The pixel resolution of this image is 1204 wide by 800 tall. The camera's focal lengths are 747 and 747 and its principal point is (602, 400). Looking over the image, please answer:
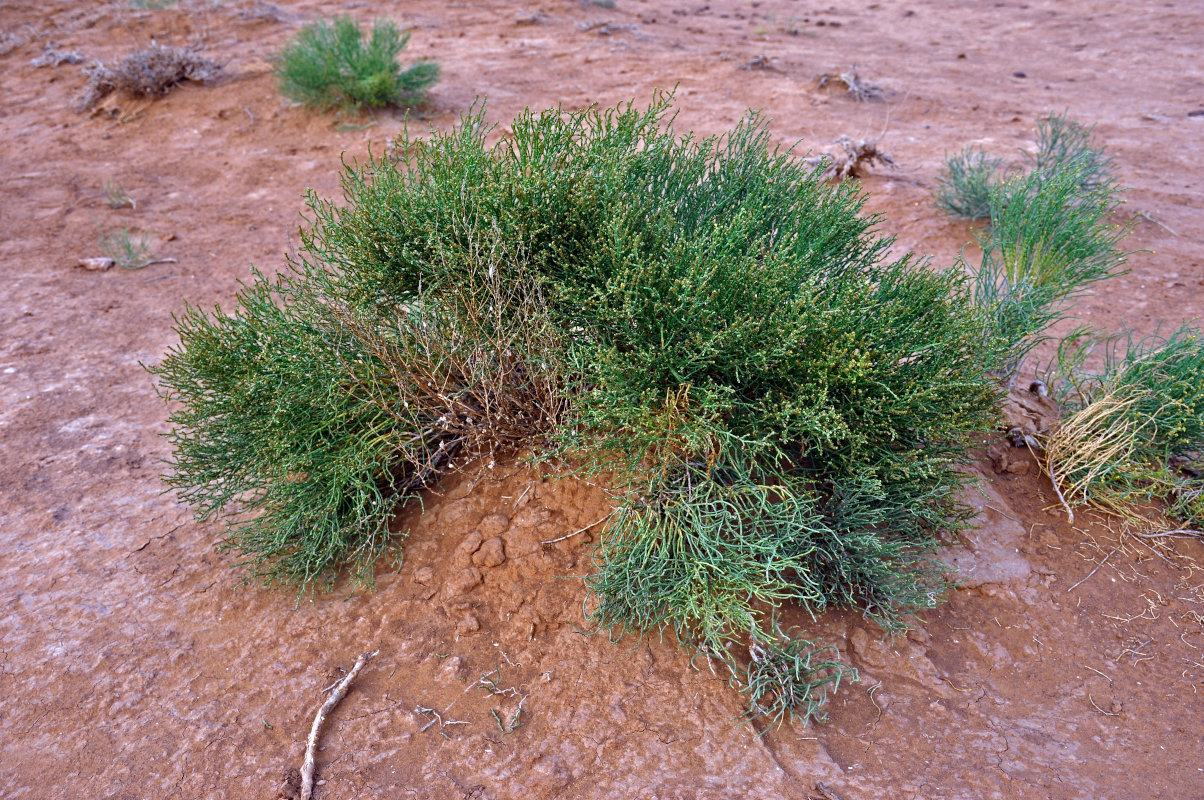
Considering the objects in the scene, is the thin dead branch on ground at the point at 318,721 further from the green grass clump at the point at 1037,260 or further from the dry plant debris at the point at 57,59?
the dry plant debris at the point at 57,59

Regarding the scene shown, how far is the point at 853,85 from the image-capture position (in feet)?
29.8

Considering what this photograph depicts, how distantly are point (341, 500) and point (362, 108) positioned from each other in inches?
266

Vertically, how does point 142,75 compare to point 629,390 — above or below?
below

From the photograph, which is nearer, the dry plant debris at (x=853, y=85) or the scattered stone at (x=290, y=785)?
the scattered stone at (x=290, y=785)

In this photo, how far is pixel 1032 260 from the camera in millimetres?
3988

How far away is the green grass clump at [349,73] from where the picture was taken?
814 cm

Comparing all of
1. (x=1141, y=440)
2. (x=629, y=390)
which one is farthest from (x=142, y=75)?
(x=1141, y=440)

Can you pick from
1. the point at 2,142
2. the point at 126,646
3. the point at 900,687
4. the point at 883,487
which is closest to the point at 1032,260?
the point at 883,487

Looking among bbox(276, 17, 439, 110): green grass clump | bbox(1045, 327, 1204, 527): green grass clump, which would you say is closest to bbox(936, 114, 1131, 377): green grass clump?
bbox(1045, 327, 1204, 527): green grass clump

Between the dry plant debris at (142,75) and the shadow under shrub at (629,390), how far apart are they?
301 inches

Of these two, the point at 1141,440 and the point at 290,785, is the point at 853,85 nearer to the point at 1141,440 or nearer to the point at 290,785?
the point at 1141,440

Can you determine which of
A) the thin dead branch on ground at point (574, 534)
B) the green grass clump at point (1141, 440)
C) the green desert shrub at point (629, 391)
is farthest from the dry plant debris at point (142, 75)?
the green grass clump at point (1141, 440)

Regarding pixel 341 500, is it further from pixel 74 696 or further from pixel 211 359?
pixel 74 696

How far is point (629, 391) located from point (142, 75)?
9174 millimetres
